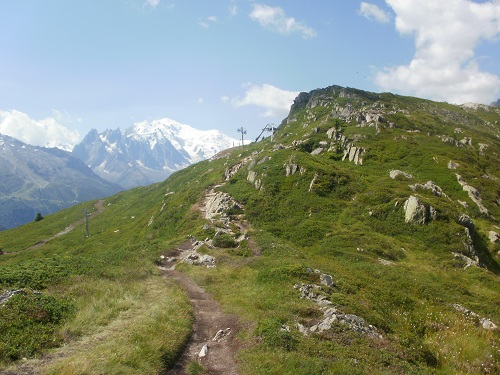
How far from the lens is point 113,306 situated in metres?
19.6

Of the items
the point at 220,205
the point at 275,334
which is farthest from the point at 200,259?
the point at 220,205

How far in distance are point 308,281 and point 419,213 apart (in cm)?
3347

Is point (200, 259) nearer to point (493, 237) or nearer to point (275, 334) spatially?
point (275, 334)

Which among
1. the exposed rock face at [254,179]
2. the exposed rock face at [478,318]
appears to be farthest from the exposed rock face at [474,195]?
the exposed rock face at [478,318]

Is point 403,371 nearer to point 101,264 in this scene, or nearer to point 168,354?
point 168,354

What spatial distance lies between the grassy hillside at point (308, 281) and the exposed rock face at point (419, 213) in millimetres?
624

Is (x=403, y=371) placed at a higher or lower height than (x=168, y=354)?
higher

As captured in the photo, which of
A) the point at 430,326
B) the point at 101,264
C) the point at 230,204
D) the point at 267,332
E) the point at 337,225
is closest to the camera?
the point at 267,332

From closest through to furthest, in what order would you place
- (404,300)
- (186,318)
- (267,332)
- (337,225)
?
(267,332) < (186,318) < (404,300) < (337,225)

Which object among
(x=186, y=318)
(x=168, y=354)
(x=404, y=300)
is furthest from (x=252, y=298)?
(x=404, y=300)

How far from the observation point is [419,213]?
50.6 meters

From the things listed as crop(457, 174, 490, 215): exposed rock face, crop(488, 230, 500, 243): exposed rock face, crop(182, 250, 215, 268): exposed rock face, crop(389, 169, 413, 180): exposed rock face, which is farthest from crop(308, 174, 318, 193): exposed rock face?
crop(457, 174, 490, 215): exposed rock face

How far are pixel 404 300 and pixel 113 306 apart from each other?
2064 centimetres

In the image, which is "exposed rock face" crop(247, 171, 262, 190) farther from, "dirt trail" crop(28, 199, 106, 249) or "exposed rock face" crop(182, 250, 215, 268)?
"dirt trail" crop(28, 199, 106, 249)
